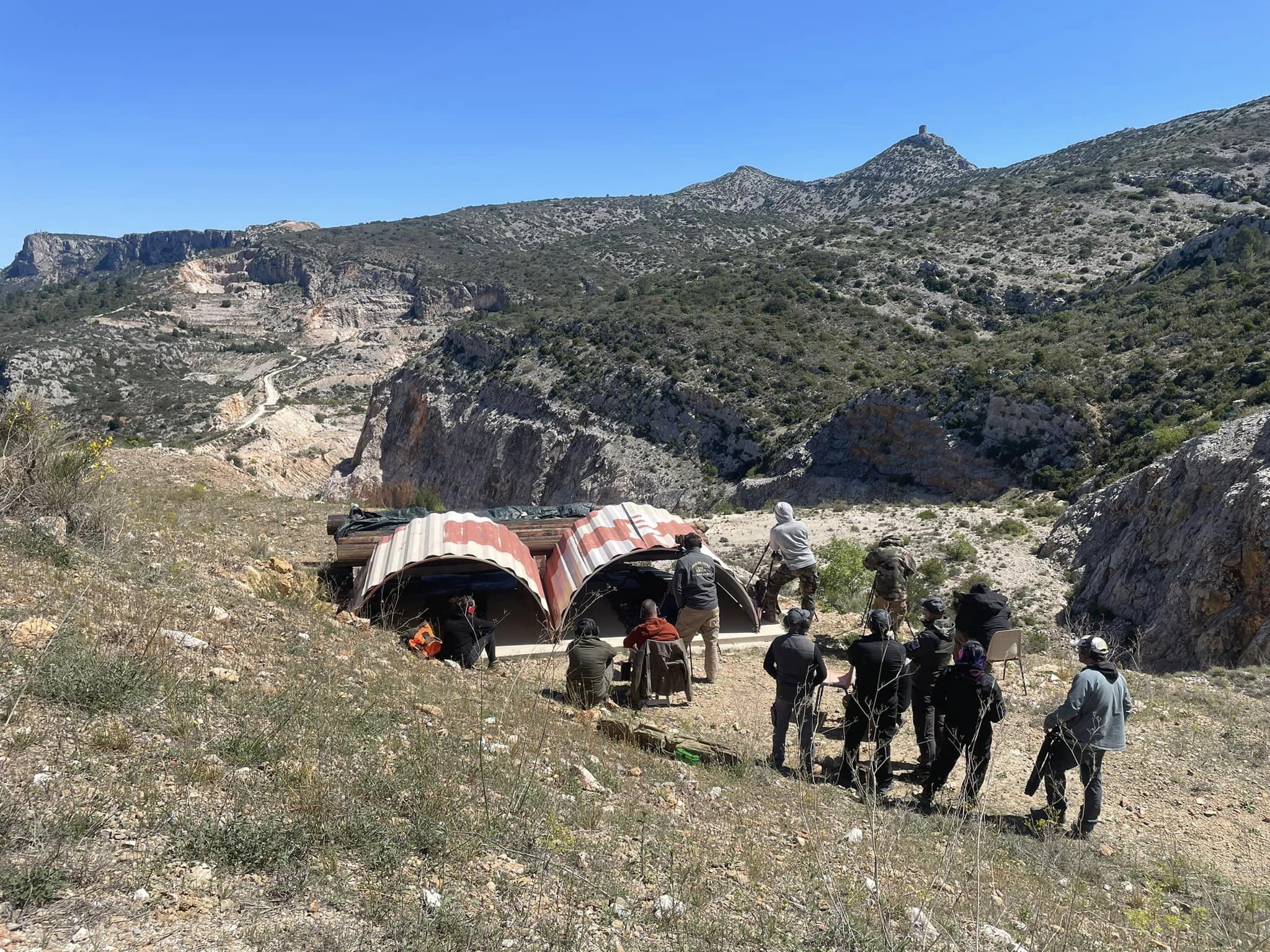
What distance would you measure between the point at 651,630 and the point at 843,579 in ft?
21.0

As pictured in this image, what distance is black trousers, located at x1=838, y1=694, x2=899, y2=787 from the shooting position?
601 centimetres

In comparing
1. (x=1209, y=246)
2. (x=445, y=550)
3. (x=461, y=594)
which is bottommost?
(x=461, y=594)

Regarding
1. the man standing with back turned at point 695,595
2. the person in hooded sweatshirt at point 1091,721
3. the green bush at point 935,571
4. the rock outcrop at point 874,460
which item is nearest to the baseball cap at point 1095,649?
the person in hooded sweatshirt at point 1091,721

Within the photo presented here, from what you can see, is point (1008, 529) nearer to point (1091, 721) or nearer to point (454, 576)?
point (454, 576)

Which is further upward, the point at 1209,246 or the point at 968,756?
the point at 1209,246

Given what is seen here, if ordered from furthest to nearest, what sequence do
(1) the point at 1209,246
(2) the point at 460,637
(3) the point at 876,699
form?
(1) the point at 1209,246
(2) the point at 460,637
(3) the point at 876,699

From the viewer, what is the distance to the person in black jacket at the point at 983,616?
7.62 metres

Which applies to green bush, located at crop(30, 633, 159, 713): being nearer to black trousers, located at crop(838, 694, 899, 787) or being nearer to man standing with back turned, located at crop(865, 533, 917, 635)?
black trousers, located at crop(838, 694, 899, 787)

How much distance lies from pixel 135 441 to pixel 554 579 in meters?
26.5

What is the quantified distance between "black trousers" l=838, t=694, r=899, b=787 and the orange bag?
4209 mm

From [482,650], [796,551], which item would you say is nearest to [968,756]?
[796,551]

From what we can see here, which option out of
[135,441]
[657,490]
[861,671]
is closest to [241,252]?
[135,441]

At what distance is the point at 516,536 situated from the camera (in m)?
11.2

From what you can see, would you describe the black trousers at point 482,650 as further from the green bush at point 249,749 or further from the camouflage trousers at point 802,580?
the camouflage trousers at point 802,580
